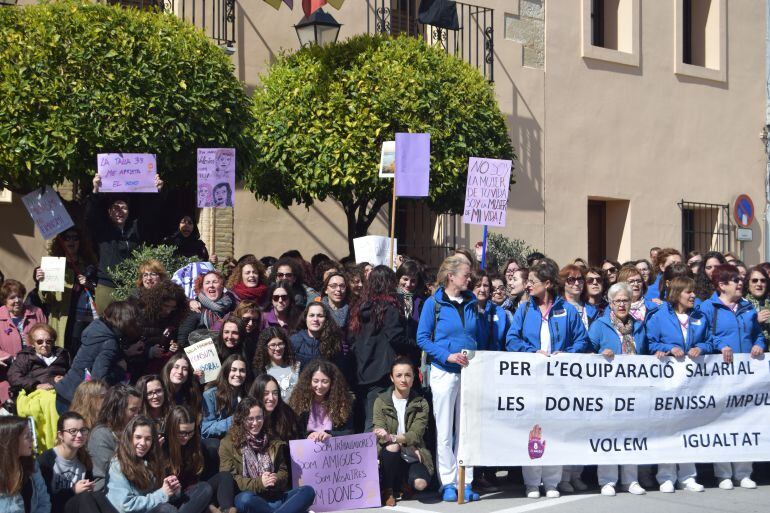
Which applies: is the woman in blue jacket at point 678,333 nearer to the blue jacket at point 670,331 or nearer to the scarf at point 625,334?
the blue jacket at point 670,331

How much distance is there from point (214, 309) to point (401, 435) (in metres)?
1.81

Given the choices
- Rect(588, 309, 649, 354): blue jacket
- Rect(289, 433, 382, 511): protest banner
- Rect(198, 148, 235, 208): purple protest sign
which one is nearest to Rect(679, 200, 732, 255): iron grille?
Rect(198, 148, 235, 208): purple protest sign

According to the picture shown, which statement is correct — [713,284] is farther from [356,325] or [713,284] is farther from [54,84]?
[54,84]

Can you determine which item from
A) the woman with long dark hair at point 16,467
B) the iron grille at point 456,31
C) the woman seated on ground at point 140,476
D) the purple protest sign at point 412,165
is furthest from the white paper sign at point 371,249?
the woman with long dark hair at point 16,467

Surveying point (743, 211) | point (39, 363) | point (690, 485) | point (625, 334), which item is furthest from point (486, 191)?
point (743, 211)

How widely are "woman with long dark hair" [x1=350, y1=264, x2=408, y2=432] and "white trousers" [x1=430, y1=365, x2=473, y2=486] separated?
421mm

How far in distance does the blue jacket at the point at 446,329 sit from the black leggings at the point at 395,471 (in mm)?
761

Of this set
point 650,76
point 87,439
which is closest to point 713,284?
point 87,439

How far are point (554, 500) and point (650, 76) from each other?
468 inches

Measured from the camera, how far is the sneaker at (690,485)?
961 centimetres

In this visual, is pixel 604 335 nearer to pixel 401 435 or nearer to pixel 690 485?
pixel 690 485

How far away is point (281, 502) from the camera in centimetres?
836

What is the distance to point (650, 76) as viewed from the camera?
19.7 metres

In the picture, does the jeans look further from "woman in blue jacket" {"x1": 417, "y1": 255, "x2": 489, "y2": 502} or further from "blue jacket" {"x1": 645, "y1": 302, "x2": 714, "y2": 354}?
"blue jacket" {"x1": 645, "y1": 302, "x2": 714, "y2": 354}
